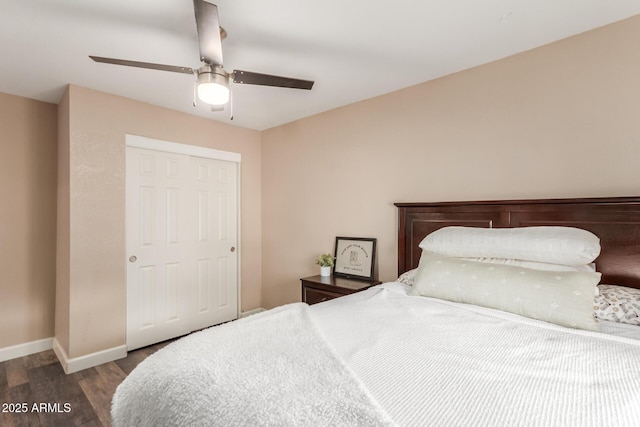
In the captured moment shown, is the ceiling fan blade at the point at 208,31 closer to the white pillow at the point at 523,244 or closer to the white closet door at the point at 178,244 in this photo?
the white pillow at the point at 523,244

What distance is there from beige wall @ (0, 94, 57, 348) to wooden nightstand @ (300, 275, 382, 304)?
98.1 inches

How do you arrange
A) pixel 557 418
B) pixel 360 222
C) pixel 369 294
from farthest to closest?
pixel 360 222 → pixel 369 294 → pixel 557 418

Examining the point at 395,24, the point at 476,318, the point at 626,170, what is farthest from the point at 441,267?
the point at 395,24

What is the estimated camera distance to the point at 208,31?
145cm

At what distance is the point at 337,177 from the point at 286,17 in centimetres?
168

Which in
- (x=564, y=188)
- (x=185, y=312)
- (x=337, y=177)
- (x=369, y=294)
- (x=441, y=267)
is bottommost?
(x=185, y=312)

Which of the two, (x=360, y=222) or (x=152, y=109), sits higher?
(x=152, y=109)

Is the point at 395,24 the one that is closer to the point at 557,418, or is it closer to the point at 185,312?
the point at 557,418

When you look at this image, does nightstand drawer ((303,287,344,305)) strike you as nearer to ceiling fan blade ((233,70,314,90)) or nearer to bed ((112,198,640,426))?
bed ((112,198,640,426))

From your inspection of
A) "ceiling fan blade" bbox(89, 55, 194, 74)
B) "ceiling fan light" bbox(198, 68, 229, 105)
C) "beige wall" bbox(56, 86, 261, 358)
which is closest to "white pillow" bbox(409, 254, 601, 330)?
"ceiling fan light" bbox(198, 68, 229, 105)

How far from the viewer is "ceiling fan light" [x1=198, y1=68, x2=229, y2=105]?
1.67 meters

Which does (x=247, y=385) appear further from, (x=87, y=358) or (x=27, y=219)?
(x=27, y=219)

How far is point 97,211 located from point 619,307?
11.7ft

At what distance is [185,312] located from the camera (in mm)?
3299
